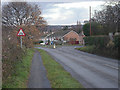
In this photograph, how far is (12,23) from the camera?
29625 millimetres

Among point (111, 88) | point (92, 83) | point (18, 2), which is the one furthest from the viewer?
point (18, 2)

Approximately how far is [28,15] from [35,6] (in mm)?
2076

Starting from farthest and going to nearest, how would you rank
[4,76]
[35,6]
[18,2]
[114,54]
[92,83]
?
[35,6], [18,2], [114,54], [92,83], [4,76]

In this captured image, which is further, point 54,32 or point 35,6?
point 54,32

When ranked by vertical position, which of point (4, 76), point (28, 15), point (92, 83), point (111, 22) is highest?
point (28, 15)

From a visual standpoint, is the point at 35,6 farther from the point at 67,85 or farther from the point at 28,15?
the point at 67,85

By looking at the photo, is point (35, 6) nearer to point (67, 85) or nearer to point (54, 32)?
point (67, 85)

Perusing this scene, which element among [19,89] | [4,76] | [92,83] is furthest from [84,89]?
[4,76]

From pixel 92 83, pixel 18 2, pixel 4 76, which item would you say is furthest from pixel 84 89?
pixel 18 2

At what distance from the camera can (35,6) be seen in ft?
102


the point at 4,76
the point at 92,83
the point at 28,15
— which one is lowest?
the point at 92,83

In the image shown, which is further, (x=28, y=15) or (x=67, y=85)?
(x=28, y=15)

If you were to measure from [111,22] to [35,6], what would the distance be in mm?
25352

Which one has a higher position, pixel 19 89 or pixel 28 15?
pixel 28 15
